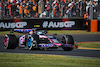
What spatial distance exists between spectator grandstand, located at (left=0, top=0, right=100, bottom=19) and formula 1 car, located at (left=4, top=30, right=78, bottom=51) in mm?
10373

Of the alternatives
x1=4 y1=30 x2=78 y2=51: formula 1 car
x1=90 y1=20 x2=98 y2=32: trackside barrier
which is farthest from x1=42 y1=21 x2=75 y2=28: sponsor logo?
x1=4 y1=30 x2=78 y2=51: formula 1 car

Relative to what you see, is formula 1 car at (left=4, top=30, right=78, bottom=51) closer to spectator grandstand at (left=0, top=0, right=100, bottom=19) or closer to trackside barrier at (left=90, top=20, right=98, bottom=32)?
spectator grandstand at (left=0, top=0, right=100, bottom=19)

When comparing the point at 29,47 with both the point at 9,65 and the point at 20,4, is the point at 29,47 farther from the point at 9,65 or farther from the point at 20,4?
the point at 20,4

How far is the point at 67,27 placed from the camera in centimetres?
2177

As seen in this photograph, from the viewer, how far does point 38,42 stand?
10.0 m

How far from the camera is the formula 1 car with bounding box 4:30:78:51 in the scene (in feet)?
32.7

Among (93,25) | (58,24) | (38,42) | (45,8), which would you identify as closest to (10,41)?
(38,42)

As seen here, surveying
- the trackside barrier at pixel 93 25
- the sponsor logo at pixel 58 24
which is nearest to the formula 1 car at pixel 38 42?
the trackside barrier at pixel 93 25

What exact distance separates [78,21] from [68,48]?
11813mm

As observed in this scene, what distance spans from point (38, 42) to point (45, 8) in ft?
37.2

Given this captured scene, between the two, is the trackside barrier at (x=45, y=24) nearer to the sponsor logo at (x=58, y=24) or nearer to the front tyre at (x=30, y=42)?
the sponsor logo at (x=58, y=24)

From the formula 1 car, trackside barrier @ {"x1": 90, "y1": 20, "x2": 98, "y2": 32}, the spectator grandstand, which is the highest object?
the spectator grandstand

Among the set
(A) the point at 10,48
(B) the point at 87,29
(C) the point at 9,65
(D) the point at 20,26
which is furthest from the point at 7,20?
(C) the point at 9,65

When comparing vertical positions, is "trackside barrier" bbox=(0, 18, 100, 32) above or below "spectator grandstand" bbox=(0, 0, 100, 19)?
below
